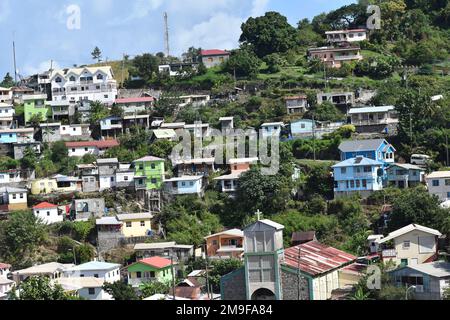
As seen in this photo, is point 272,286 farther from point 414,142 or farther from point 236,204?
point 414,142

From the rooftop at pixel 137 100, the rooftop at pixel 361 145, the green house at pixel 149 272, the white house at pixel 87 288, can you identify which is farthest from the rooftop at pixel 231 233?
the rooftop at pixel 137 100

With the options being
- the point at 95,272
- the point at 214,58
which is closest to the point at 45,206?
the point at 95,272

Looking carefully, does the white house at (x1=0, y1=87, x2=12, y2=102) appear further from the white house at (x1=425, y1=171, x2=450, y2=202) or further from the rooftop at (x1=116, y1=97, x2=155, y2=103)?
the white house at (x1=425, y1=171, x2=450, y2=202)

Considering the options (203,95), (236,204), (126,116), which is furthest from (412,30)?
(236,204)

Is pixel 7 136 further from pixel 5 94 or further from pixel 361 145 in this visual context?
pixel 361 145

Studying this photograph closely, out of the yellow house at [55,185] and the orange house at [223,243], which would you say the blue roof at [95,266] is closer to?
the orange house at [223,243]
